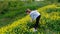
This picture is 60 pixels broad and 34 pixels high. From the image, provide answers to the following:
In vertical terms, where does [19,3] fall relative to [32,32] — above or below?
below

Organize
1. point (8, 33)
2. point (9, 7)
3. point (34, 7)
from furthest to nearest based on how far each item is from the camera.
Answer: point (9, 7)
point (34, 7)
point (8, 33)

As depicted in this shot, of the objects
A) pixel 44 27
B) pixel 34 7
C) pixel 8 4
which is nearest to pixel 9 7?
pixel 8 4

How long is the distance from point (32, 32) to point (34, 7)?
26029 millimetres

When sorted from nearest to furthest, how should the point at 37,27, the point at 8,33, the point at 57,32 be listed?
1. the point at 8,33
2. the point at 57,32
3. the point at 37,27

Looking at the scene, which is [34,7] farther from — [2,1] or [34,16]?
[34,16]

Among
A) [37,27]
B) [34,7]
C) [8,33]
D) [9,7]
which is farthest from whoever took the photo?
[9,7]

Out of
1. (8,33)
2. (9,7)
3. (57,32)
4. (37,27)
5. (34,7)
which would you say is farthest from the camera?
(9,7)

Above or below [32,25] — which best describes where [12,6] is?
below

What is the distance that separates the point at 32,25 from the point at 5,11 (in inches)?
970

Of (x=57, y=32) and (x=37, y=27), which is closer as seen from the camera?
(x=57, y=32)

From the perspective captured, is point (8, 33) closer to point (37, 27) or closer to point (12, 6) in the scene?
point (37, 27)

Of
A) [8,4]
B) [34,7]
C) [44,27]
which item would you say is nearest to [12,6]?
[8,4]

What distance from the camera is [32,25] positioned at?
50.0 ft

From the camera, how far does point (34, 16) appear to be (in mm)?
14609
